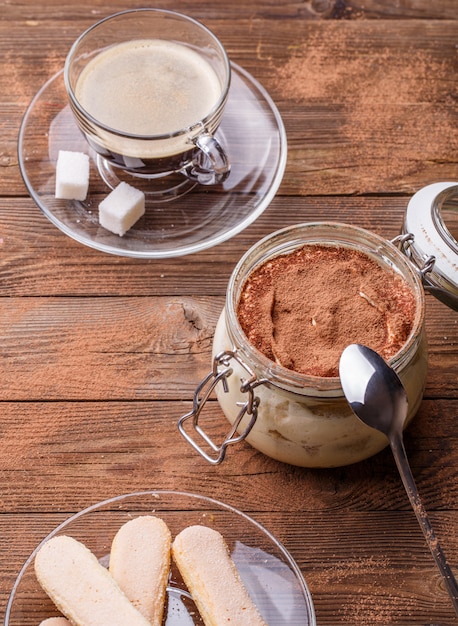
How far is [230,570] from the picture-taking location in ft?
3.28

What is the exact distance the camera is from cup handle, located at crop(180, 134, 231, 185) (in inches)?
47.8

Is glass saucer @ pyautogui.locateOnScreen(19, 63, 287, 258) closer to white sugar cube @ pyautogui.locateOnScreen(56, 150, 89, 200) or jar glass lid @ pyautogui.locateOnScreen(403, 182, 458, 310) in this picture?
white sugar cube @ pyautogui.locateOnScreen(56, 150, 89, 200)

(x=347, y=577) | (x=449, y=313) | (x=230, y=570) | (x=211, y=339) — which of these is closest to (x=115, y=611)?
(x=230, y=570)

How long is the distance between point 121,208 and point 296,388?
0.45 meters

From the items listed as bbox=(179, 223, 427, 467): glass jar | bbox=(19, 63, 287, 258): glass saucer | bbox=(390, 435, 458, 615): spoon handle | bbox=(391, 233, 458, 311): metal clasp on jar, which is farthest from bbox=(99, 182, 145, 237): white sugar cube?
bbox=(390, 435, 458, 615): spoon handle

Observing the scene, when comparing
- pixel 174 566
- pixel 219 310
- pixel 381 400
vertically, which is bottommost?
pixel 174 566

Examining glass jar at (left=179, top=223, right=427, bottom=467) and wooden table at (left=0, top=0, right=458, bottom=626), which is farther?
wooden table at (left=0, top=0, right=458, bottom=626)

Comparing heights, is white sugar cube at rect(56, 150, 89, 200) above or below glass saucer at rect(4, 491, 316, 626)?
above

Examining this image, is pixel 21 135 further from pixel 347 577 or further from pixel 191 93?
pixel 347 577

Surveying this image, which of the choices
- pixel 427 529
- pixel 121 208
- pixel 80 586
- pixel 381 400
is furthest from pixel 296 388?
pixel 121 208

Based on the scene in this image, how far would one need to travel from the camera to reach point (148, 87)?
1.29 m

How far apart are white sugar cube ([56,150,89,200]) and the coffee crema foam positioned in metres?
0.08

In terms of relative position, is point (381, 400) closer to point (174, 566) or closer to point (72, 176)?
point (174, 566)

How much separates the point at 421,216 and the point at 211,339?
331 millimetres
